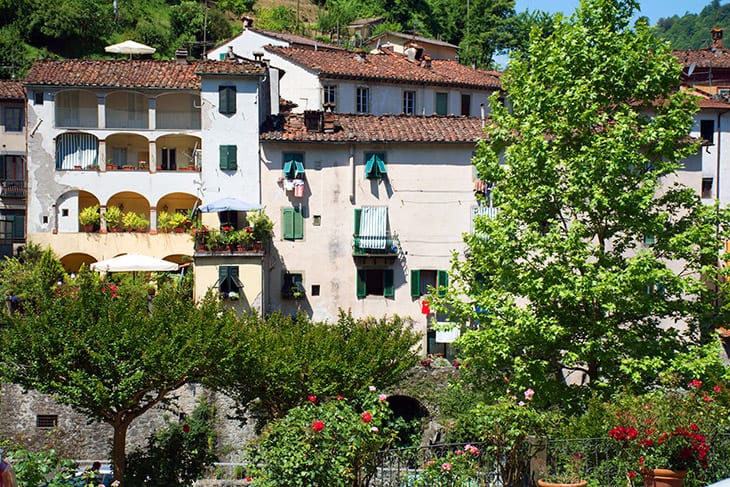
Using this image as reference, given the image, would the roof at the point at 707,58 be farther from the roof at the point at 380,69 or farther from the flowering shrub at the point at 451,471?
the flowering shrub at the point at 451,471

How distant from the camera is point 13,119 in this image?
48.9 m

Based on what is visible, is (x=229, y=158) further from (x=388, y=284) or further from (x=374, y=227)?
(x=388, y=284)

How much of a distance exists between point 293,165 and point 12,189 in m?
17.3

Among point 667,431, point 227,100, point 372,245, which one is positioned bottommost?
point 667,431

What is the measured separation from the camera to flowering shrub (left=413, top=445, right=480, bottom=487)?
1442 cm

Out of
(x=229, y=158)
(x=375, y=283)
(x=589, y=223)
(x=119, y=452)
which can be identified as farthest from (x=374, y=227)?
(x=119, y=452)

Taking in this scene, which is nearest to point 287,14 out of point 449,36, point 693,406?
point 449,36

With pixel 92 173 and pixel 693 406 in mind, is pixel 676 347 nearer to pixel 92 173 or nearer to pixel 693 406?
pixel 693 406

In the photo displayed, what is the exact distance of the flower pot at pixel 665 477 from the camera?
45.8 ft

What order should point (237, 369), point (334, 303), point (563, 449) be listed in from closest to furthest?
point (563, 449)
point (237, 369)
point (334, 303)

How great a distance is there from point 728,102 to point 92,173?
3212 cm

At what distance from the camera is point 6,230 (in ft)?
157

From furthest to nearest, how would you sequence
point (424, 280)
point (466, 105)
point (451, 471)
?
1. point (466, 105)
2. point (424, 280)
3. point (451, 471)

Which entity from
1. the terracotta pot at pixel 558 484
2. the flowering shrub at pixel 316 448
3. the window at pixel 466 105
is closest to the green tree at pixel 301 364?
the flowering shrub at pixel 316 448
